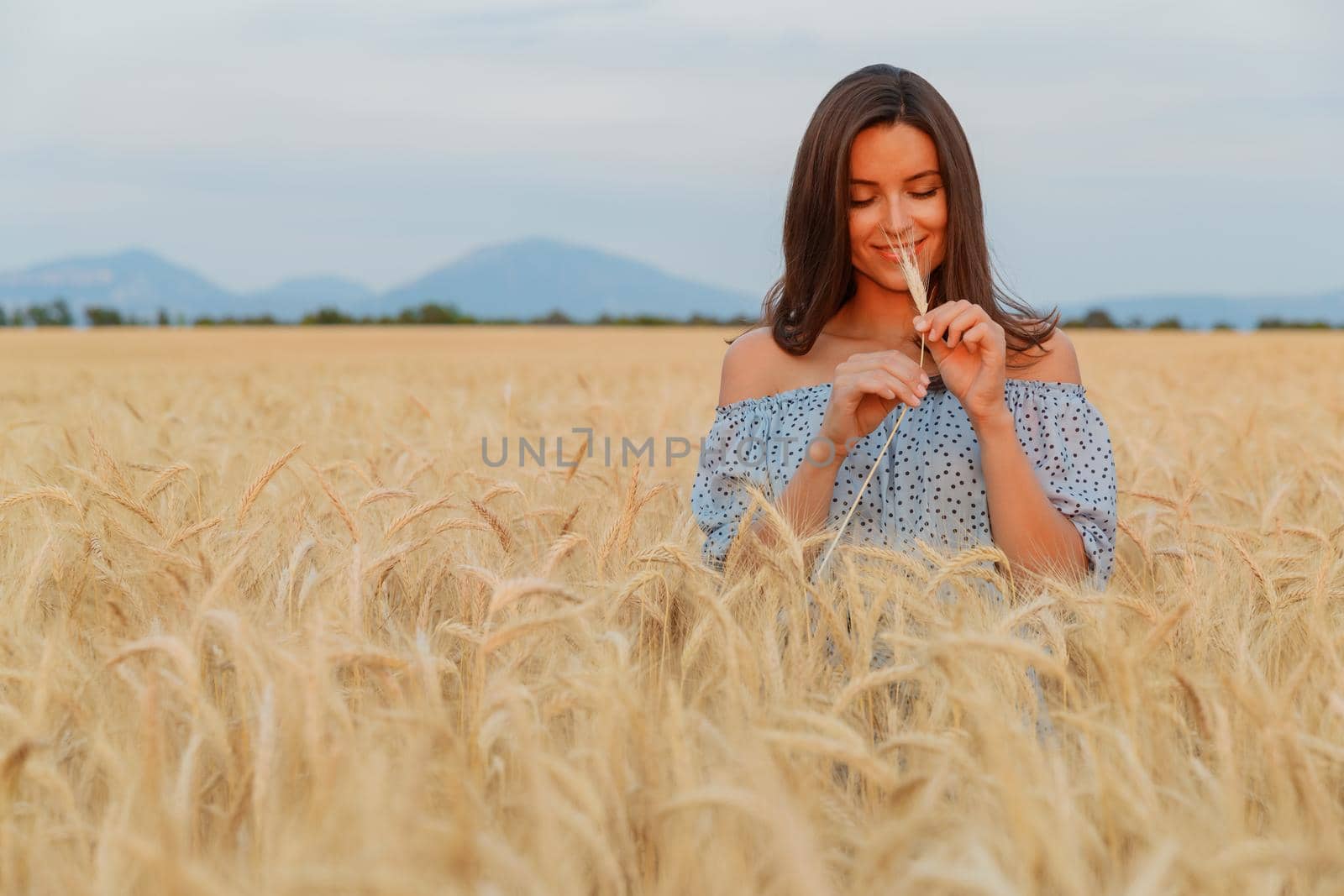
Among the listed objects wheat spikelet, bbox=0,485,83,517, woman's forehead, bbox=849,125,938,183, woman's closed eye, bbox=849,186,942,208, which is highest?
woman's forehead, bbox=849,125,938,183

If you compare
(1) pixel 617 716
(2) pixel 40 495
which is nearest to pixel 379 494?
(2) pixel 40 495

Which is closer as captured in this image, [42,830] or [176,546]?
[42,830]

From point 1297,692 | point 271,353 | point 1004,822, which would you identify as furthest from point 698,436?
point 271,353

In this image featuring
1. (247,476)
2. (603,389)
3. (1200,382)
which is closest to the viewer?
(247,476)

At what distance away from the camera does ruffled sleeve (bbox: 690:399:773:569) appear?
93.5 inches

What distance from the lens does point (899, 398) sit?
1978 millimetres

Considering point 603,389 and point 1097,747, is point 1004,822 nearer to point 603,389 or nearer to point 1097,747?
point 1097,747

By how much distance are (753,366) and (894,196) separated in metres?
0.57

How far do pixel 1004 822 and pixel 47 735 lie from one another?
1.10 metres

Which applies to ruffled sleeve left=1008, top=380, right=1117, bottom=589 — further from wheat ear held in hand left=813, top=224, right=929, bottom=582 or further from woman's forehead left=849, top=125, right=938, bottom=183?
woman's forehead left=849, top=125, right=938, bottom=183

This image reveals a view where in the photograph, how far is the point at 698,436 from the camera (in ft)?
14.9

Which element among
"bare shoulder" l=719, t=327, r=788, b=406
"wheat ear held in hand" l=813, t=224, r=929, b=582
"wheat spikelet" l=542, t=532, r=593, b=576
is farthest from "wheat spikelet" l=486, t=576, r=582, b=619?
"bare shoulder" l=719, t=327, r=788, b=406

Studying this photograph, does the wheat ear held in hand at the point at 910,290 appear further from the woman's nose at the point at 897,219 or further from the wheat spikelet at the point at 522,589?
the wheat spikelet at the point at 522,589

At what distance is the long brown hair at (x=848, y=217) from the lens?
225cm
